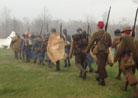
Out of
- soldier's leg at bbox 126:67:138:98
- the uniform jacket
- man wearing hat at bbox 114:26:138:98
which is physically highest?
the uniform jacket

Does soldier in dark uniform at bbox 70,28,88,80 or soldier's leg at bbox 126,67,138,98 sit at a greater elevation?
soldier in dark uniform at bbox 70,28,88,80

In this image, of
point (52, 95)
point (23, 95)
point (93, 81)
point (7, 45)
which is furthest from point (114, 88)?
point (7, 45)

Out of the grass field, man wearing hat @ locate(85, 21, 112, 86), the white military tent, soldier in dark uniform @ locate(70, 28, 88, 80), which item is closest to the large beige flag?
soldier in dark uniform @ locate(70, 28, 88, 80)

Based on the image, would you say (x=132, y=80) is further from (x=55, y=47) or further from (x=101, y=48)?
(x=55, y=47)

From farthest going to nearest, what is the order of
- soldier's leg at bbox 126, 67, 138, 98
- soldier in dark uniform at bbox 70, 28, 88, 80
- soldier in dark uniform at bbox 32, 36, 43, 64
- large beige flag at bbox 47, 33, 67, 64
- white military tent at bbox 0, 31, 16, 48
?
white military tent at bbox 0, 31, 16, 48 → soldier in dark uniform at bbox 32, 36, 43, 64 → large beige flag at bbox 47, 33, 67, 64 → soldier in dark uniform at bbox 70, 28, 88, 80 → soldier's leg at bbox 126, 67, 138, 98

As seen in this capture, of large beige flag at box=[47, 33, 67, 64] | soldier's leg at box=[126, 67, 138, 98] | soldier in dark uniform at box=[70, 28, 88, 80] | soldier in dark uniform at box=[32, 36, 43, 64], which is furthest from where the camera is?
soldier in dark uniform at box=[32, 36, 43, 64]

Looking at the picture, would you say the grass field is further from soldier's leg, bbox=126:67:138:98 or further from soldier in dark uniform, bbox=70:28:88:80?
soldier in dark uniform, bbox=70:28:88:80

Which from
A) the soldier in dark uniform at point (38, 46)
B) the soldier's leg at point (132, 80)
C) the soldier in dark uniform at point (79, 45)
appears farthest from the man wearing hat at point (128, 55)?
the soldier in dark uniform at point (38, 46)

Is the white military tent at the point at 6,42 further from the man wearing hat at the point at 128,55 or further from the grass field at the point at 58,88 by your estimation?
the man wearing hat at the point at 128,55

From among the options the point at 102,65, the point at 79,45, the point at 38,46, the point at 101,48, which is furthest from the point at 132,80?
the point at 38,46

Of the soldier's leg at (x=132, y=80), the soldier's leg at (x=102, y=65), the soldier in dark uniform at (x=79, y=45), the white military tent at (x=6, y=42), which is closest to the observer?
the soldier's leg at (x=132, y=80)

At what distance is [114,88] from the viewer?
224 inches

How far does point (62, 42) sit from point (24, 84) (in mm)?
3340

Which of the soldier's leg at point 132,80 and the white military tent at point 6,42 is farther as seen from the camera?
the white military tent at point 6,42
